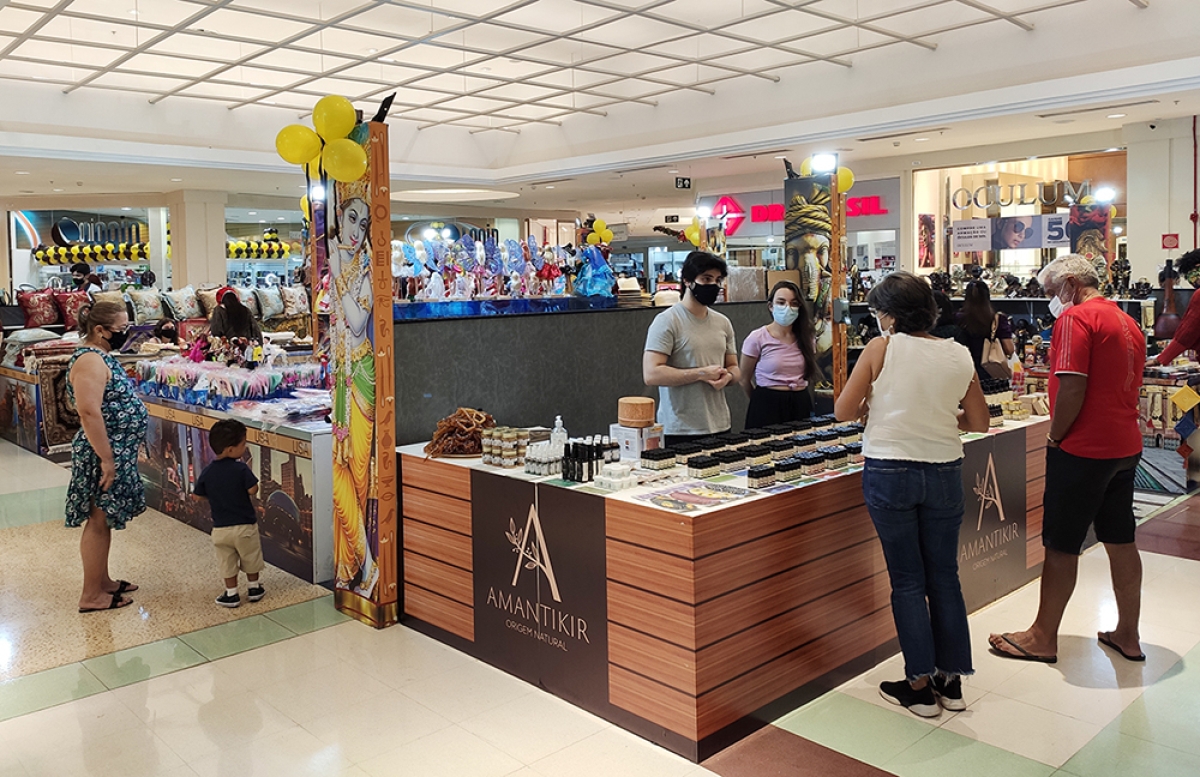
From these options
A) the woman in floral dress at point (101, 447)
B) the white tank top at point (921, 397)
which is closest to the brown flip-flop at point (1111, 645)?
the white tank top at point (921, 397)

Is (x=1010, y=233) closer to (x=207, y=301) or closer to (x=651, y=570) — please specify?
(x=207, y=301)

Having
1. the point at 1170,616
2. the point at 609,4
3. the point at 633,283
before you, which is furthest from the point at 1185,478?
the point at 609,4

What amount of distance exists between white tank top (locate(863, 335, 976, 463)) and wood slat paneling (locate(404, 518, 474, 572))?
1771mm

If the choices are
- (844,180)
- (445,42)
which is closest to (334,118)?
(844,180)

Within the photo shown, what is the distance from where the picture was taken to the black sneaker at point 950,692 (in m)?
3.37

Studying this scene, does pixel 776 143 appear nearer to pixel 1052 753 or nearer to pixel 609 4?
pixel 609 4

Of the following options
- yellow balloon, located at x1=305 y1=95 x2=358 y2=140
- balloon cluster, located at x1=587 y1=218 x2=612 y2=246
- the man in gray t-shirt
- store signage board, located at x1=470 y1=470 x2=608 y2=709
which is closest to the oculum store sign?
balloon cluster, located at x1=587 y1=218 x2=612 y2=246

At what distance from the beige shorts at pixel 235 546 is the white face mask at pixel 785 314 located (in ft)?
9.58

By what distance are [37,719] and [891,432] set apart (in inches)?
130

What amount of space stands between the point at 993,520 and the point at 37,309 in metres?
11.1

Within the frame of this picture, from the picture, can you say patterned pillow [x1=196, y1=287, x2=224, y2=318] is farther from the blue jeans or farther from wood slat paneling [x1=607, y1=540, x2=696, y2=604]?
the blue jeans

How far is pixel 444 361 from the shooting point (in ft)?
14.9

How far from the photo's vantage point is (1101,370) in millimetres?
3549

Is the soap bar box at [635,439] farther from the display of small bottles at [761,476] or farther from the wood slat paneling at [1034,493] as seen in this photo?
the wood slat paneling at [1034,493]
